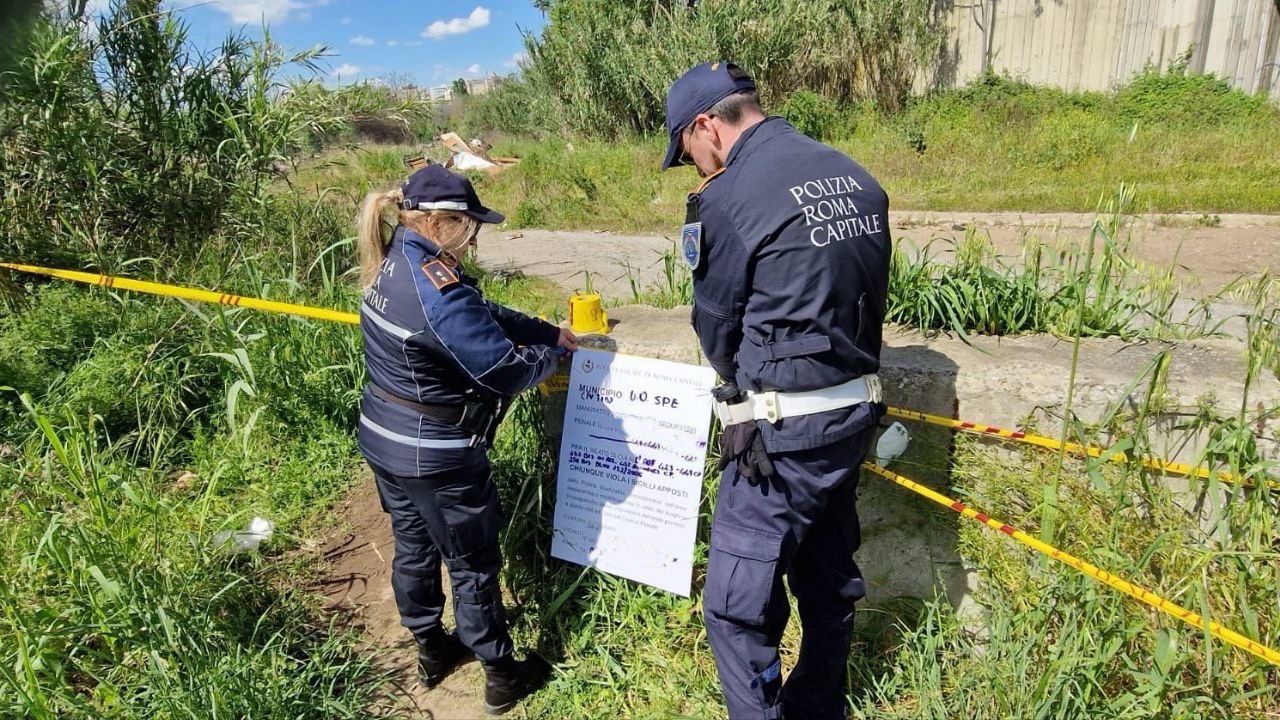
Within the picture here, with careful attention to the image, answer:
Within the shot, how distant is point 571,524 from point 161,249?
4067mm

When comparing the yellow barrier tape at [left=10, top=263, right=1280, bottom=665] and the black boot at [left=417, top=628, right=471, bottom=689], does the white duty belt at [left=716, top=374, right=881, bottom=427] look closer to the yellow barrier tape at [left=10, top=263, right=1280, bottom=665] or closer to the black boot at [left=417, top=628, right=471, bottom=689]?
the yellow barrier tape at [left=10, top=263, right=1280, bottom=665]

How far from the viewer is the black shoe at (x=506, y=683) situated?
8.47ft

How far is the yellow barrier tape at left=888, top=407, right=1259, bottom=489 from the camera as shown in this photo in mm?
2004

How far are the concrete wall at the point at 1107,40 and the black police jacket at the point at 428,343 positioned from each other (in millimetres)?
12999

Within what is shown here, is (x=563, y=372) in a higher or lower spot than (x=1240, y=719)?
higher

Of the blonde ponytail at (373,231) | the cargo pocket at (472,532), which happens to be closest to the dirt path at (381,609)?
the cargo pocket at (472,532)

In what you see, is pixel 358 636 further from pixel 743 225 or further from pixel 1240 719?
pixel 1240 719

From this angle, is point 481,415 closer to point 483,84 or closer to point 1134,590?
point 1134,590

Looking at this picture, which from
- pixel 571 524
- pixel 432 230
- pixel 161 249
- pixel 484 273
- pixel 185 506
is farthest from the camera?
pixel 484 273

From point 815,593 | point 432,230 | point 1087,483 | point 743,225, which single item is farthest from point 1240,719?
point 432,230

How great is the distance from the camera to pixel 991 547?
232 cm

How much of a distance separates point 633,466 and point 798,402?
89 cm

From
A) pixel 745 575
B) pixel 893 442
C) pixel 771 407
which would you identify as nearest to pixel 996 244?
pixel 893 442

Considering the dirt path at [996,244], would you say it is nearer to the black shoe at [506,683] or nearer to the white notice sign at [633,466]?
the white notice sign at [633,466]
